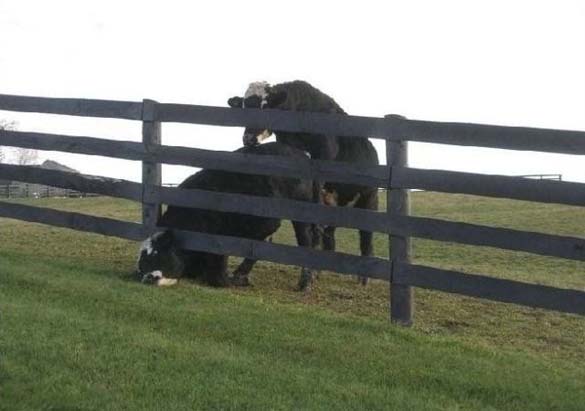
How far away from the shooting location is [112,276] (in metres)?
8.43

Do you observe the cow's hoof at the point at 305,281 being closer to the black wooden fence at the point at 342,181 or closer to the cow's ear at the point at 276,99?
the black wooden fence at the point at 342,181

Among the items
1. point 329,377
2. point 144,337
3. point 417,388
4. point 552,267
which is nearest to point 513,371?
point 417,388

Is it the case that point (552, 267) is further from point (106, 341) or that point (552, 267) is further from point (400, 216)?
point (106, 341)

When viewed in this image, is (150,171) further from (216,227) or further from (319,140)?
(319,140)

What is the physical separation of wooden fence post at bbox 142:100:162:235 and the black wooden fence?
0.4 inches

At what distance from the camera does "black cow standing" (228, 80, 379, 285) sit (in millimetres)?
9633

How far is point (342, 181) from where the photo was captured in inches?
297

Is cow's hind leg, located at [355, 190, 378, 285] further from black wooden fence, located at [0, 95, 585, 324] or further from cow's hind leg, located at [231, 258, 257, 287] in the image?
black wooden fence, located at [0, 95, 585, 324]

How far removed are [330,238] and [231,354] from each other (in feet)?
16.8

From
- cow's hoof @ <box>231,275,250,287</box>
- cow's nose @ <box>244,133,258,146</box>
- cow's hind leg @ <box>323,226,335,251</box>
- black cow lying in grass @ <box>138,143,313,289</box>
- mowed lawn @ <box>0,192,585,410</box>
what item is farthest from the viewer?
cow's hind leg @ <box>323,226,335,251</box>

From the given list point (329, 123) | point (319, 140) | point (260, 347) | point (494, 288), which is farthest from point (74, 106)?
point (494, 288)

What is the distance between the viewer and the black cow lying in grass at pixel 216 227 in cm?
844

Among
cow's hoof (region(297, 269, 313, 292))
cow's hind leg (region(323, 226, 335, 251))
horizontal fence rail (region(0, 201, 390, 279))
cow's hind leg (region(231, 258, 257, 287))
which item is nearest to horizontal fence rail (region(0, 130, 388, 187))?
horizontal fence rail (region(0, 201, 390, 279))

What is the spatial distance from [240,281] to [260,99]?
2255 mm
